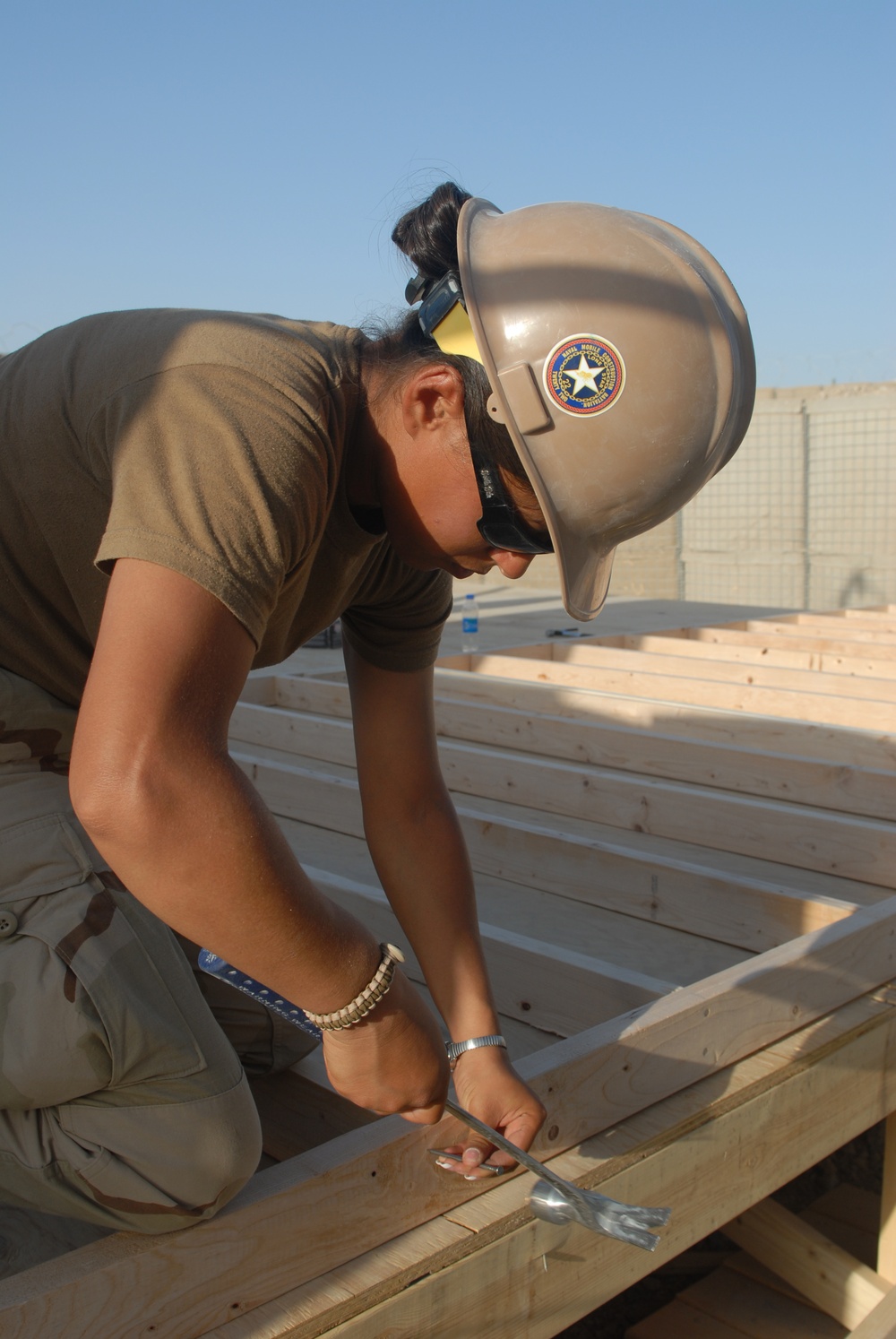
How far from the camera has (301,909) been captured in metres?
1.26

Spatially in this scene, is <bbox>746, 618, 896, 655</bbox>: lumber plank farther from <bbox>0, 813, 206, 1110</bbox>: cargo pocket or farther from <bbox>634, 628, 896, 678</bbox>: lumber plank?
<bbox>0, 813, 206, 1110</bbox>: cargo pocket

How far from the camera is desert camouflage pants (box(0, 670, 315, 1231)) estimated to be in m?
1.42

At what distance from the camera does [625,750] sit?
409 cm

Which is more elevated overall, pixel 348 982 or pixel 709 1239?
pixel 348 982

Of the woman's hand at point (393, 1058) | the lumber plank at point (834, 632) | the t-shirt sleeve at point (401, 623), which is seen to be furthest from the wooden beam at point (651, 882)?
the lumber plank at point (834, 632)

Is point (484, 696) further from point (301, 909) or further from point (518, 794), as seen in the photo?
point (301, 909)

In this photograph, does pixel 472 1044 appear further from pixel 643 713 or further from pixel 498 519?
pixel 643 713

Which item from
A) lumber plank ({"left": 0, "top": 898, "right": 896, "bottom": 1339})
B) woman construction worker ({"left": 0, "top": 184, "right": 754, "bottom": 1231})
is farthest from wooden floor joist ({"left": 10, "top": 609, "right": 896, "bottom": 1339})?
woman construction worker ({"left": 0, "top": 184, "right": 754, "bottom": 1231})

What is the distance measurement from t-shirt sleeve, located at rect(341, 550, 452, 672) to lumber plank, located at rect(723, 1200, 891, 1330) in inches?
75.5

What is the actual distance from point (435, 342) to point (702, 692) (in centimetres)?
342

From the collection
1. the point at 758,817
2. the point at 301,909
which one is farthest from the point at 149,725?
the point at 758,817

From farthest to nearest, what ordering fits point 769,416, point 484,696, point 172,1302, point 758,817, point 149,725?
point 769,416, point 484,696, point 758,817, point 172,1302, point 149,725

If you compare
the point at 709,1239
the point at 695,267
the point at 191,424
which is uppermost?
the point at 695,267

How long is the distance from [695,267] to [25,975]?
53.3 inches
